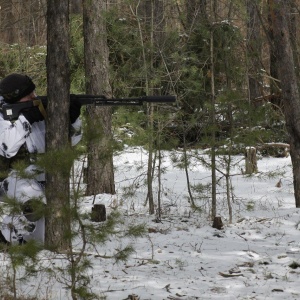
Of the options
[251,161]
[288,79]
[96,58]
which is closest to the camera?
[288,79]

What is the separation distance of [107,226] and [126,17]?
4.88 m

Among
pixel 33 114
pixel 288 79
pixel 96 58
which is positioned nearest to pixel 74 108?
pixel 33 114

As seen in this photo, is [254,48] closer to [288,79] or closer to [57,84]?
[288,79]

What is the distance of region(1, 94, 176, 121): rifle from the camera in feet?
15.6

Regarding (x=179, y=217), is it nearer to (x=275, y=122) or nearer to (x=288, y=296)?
(x=288, y=296)

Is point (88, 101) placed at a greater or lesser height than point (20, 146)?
greater

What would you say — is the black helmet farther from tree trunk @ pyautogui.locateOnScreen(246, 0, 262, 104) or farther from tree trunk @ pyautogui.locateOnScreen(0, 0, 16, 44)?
tree trunk @ pyautogui.locateOnScreen(0, 0, 16, 44)

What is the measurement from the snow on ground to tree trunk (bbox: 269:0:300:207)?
826mm

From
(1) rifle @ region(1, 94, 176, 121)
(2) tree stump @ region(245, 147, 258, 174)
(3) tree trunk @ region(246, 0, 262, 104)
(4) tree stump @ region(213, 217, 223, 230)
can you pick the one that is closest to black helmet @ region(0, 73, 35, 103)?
(1) rifle @ region(1, 94, 176, 121)

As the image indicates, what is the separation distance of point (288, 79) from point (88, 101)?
3778 mm

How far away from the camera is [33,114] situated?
5.39m

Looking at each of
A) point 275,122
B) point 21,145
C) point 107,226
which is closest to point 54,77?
point 21,145

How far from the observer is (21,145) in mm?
5539

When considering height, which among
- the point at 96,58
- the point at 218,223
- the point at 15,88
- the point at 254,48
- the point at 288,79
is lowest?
the point at 218,223
